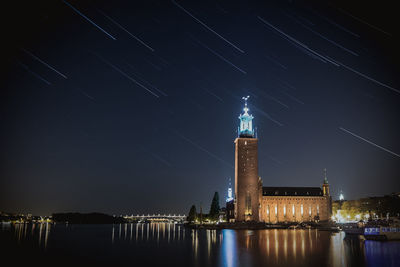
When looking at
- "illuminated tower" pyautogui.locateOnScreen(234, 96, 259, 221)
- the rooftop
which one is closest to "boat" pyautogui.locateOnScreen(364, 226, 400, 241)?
"illuminated tower" pyautogui.locateOnScreen(234, 96, 259, 221)

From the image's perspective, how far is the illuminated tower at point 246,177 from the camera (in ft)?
315

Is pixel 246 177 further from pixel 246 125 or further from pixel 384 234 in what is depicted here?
pixel 384 234

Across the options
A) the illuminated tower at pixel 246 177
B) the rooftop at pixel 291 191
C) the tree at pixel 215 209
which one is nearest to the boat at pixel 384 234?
the illuminated tower at pixel 246 177

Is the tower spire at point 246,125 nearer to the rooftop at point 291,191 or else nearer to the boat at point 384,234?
the rooftop at point 291,191

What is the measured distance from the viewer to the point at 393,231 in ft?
141

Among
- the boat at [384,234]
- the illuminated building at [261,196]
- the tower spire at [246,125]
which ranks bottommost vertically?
the boat at [384,234]

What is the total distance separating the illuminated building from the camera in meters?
96.9

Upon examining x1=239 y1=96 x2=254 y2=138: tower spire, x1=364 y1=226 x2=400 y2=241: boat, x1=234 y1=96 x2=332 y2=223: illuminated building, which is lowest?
x1=364 y1=226 x2=400 y2=241: boat

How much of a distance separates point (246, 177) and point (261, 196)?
20.6 meters

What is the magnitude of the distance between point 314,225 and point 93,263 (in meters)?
82.9

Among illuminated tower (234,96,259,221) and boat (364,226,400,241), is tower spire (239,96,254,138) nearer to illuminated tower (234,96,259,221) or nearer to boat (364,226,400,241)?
illuminated tower (234,96,259,221)

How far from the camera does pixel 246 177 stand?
98.7 m

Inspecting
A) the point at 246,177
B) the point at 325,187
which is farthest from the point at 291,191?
the point at 246,177

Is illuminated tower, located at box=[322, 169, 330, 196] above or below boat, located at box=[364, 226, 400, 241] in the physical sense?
above
